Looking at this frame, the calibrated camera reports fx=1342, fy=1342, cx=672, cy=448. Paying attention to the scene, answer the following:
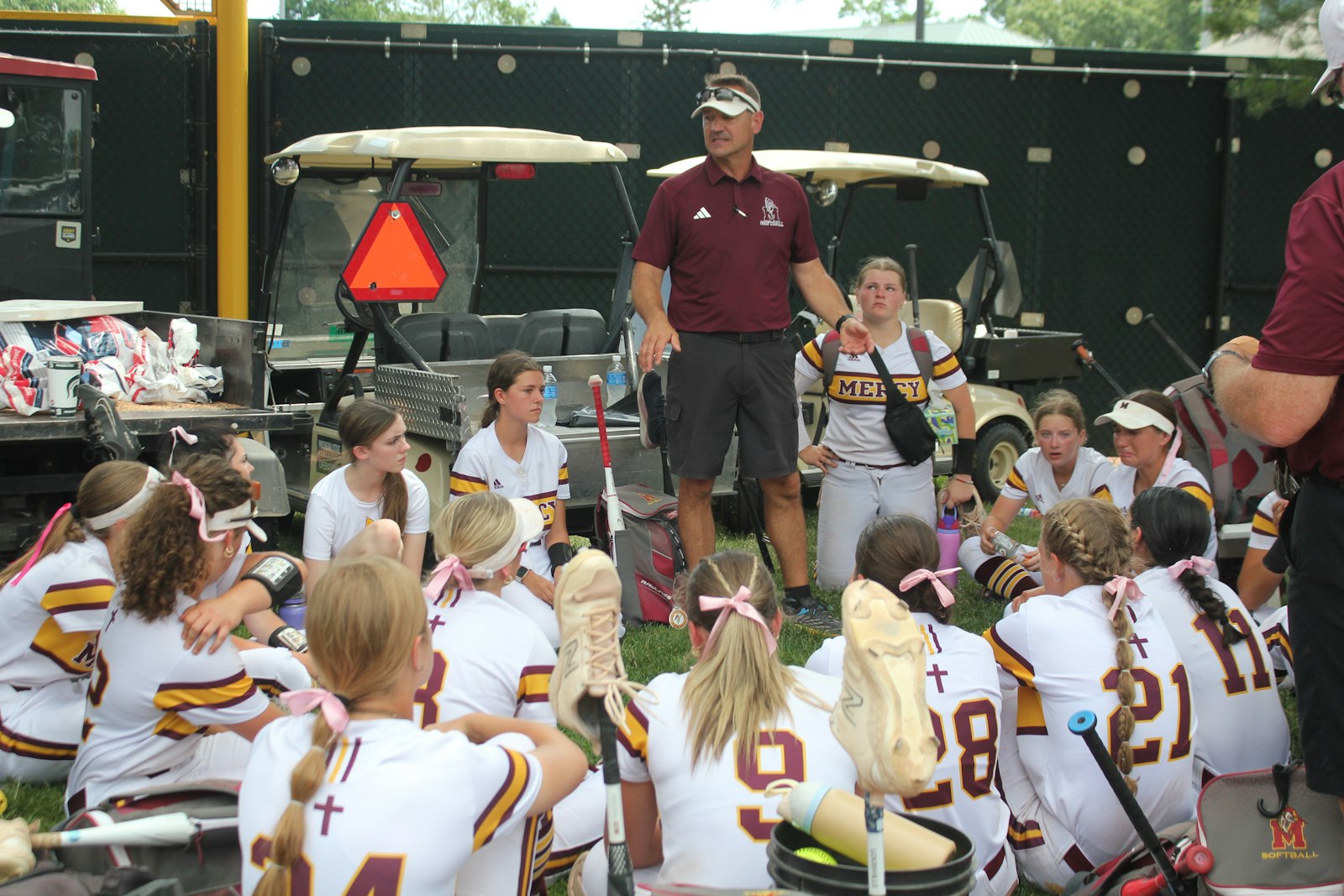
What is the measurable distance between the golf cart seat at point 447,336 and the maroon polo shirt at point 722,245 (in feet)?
5.72

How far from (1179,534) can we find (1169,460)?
5.30ft

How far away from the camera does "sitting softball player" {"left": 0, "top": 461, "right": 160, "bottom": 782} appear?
381cm

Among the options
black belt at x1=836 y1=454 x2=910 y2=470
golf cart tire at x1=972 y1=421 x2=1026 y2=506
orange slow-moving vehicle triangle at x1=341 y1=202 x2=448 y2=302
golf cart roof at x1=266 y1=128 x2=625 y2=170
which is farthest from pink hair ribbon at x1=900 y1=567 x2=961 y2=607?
golf cart tire at x1=972 y1=421 x2=1026 y2=506

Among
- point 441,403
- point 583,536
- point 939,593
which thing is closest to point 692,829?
point 939,593

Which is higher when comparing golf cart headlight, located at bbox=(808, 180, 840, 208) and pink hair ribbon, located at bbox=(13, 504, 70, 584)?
golf cart headlight, located at bbox=(808, 180, 840, 208)

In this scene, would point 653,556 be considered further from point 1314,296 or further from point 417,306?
point 1314,296

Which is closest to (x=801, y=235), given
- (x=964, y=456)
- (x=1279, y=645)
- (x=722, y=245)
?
(x=722, y=245)

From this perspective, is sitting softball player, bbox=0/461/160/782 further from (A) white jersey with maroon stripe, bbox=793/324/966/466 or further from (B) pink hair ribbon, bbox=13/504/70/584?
(A) white jersey with maroon stripe, bbox=793/324/966/466

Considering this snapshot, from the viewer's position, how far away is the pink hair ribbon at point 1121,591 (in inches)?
135

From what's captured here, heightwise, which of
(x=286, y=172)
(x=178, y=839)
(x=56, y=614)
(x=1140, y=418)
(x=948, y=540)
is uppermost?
(x=286, y=172)

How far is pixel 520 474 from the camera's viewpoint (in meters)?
5.66

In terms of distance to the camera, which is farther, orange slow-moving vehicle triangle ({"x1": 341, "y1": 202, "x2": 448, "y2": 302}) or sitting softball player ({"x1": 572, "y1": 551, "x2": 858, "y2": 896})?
orange slow-moving vehicle triangle ({"x1": 341, "y1": 202, "x2": 448, "y2": 302})

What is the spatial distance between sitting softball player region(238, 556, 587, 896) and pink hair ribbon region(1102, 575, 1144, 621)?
166cm

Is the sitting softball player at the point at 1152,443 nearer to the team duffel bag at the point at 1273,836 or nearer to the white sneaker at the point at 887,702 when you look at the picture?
the team duffel bag at the point at 1273,836
